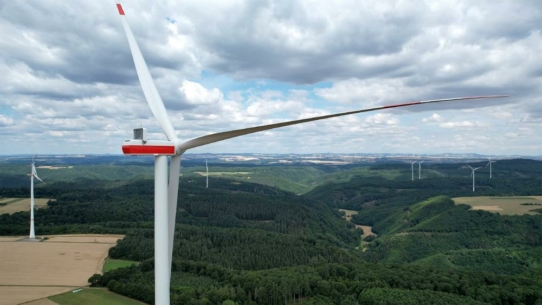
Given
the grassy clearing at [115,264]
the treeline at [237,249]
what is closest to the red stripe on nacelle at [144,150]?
the grassy clearing at [115,264]

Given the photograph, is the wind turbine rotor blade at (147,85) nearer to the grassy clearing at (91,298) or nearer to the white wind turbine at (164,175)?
the white wind turbine at (164,175)

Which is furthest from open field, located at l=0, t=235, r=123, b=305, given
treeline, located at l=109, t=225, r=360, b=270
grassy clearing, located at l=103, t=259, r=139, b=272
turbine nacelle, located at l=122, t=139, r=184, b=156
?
turbine nacelle, located at l=122, t=139, r=184, b=156

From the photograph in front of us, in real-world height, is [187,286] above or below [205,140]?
below

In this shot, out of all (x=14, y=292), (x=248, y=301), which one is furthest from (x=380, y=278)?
(x=14, y=292)

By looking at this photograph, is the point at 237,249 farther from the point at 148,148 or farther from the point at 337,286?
the point at 148,148

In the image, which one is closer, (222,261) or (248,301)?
(248,301)

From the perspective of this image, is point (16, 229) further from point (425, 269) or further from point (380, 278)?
point (425, 269)

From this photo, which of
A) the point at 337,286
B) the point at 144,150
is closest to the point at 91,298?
the point at 337,286
